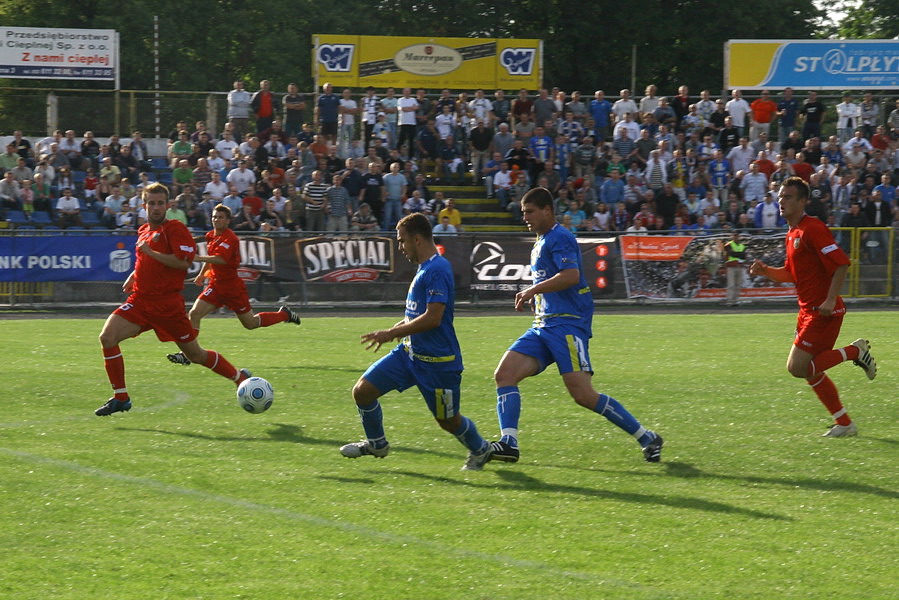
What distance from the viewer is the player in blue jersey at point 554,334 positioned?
793 cm

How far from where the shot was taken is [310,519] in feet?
21.8

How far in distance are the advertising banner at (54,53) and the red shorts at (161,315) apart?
2176 cm

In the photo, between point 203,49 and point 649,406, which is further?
point 203,49

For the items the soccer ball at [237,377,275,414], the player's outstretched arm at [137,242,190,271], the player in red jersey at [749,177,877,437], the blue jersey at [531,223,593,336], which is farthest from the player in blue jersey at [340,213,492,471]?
the player's outstretched arm at [137,242,190,271]

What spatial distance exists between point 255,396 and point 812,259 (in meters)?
4.69

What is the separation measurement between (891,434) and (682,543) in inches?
159

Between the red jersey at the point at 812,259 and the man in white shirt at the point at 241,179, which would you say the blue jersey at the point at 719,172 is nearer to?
the man in white shirt at the point at 241,179

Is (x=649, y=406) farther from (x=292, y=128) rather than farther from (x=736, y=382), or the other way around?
(x=292, y=128)

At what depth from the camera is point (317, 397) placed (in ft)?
37.4

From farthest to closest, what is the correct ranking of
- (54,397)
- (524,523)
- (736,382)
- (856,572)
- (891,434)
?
(736,382), (54,397), (891,434), (524,523), (856,572)

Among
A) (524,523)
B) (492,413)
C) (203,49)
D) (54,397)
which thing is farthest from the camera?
(203,49)

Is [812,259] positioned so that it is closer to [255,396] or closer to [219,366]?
[255,396]

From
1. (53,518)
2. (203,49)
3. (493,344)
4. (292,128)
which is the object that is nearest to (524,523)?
(53,518)

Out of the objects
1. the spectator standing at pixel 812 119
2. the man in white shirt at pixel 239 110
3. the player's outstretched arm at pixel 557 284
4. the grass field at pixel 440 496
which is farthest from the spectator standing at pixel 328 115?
the player's outstretched arm at pixel 557 284
